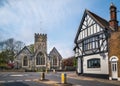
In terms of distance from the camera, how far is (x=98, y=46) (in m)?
33.2

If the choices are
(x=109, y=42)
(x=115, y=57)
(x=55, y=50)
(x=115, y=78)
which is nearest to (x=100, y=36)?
(x=109, y=42)

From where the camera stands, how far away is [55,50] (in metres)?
81.6

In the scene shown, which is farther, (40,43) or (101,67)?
(40,43)

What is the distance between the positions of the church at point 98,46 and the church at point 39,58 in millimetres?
38817

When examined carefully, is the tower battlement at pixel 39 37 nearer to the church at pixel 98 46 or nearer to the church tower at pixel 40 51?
the church tower at pixel 40 51

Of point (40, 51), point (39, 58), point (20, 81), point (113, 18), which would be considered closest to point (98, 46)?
point (113, 18)

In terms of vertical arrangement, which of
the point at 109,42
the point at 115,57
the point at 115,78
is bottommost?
the point at 115,78

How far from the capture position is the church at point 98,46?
2955cm

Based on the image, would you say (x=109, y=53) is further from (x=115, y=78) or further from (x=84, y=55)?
(x=84, y=55)

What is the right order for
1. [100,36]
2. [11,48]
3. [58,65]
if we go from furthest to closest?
[11,48]
[58,65]
[100,36]

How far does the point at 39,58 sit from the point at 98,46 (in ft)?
157

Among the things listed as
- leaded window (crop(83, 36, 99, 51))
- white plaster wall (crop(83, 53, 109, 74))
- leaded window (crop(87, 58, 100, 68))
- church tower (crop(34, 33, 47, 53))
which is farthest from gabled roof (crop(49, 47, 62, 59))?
leaded window (crop(87, 58, 100, 68))

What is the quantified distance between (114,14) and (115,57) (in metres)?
7.26

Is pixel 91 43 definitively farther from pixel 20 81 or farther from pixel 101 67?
pixel 20 81
